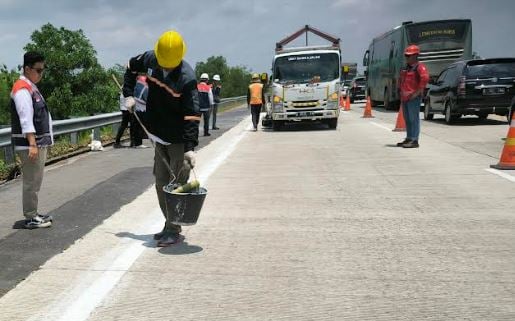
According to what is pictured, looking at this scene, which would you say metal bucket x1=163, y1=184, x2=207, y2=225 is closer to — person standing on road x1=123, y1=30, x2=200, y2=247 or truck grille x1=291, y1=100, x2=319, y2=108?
person standing on road x1=123, y1=30, x2=200, y2=247

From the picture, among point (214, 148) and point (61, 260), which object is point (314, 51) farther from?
point (61, 260)

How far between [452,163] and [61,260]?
6.98 meters

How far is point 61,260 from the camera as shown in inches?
184

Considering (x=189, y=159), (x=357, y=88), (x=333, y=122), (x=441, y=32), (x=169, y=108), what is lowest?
(x=333, y=122)

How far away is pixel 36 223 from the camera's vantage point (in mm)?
5684

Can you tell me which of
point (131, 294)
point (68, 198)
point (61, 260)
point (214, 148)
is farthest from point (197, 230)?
point (214, 148)

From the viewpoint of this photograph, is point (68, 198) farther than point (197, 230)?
Yes

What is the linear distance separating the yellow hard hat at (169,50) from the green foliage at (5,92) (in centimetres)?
1422

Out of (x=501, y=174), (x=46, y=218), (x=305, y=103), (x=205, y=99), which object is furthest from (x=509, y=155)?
(x=205, y=99)

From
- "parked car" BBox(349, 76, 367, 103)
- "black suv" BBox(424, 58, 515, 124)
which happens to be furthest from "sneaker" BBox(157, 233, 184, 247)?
"parked car" BBox(349, 76, 367, 103)

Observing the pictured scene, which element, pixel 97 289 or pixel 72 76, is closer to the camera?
pixel 97 289

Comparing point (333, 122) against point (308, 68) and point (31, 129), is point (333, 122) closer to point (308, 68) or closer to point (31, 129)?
point (308, 68)

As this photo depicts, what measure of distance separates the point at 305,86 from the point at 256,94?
5.55 ft

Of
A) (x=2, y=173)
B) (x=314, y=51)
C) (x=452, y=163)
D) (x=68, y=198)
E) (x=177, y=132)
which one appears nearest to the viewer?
(x=177, y=132)
